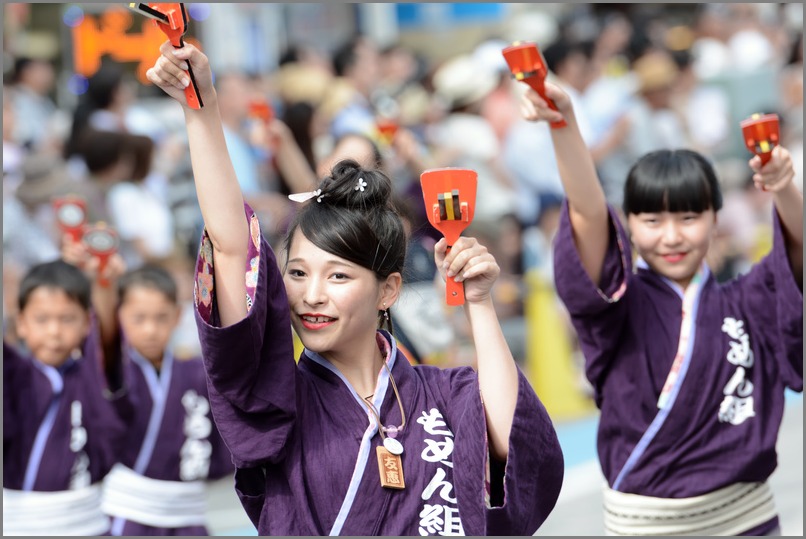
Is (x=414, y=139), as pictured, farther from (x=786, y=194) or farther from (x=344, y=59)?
(x=786, y=194)

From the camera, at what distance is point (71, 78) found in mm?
8953

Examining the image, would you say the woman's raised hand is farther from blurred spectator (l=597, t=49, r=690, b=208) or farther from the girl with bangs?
blurred spectator (l=597, t=49, r=690, b=208)

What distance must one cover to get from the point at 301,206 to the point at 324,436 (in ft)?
1.79

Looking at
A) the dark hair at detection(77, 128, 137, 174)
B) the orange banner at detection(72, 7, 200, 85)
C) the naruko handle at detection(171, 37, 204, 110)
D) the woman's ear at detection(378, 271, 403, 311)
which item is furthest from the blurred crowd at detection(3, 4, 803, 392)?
the naruko handle at detection(171, 37, 204, 110)

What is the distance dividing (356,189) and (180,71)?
0.53 metres

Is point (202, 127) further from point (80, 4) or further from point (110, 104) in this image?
point (80, 4)

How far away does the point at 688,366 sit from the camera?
366 centimetres

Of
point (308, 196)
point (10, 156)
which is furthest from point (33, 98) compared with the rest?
point (308, 196)

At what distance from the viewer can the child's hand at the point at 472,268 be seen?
2.39 m

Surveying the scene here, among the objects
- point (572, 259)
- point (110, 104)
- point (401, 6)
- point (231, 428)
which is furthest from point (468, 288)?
point (401, 6)

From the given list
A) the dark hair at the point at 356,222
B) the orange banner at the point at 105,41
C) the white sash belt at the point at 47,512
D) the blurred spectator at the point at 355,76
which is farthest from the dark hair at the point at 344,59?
the dark hair at the point at 356,222

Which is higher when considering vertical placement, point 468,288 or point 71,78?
point 71,78

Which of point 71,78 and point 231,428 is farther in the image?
point 71,78

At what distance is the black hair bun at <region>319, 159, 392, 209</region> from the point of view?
2.71 metres
